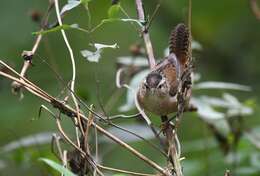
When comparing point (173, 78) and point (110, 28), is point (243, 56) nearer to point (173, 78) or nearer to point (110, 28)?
point (110, 28)

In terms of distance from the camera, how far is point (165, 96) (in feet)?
8.50

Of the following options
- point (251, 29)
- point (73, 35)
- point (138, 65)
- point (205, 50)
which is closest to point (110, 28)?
point (73, 35)

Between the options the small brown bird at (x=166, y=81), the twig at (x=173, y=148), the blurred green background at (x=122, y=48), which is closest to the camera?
the twig at (x=173, y=148)

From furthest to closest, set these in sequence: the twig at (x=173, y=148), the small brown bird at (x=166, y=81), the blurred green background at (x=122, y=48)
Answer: the blurred green background at (x=122, y=48)
the small brown bird at (x=166, y=81)
the twig at (x=173, y=148)

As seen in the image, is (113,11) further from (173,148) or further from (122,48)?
(122,48)

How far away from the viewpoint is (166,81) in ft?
8.77

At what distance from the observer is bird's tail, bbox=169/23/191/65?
2646 mm

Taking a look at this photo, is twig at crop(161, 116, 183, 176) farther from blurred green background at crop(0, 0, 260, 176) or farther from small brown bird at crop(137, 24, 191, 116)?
blurred green background at crop(0, 0, 260, 176)

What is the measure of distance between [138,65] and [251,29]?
6.57 ft

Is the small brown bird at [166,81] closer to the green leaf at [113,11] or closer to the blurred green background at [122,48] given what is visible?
the green leaf at [113,11]

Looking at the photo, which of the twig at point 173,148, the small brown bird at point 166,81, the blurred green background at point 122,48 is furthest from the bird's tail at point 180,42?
the blurred green background at point 122,48

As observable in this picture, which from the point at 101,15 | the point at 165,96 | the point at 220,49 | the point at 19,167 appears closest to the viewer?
the point at 165,96

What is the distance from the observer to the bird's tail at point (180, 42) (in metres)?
2.65

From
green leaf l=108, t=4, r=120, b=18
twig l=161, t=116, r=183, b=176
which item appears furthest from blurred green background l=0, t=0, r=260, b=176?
green leaf l=108, t=4, r=120, b=18
